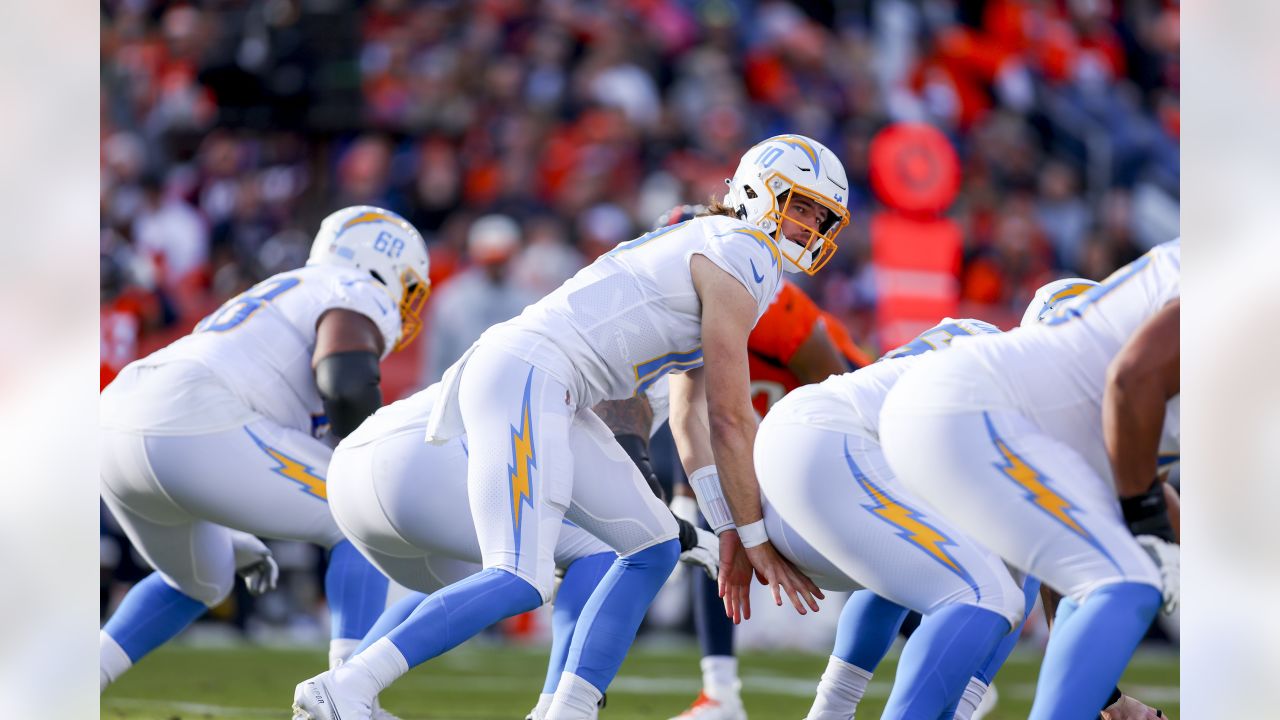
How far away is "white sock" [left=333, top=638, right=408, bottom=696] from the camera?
285 cm

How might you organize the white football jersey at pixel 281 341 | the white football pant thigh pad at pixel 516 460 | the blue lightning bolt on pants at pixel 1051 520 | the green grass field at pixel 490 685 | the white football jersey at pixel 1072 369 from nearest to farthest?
1. the blue lightning bolt on pants at pixel 1051 520
2. the white football jersey at pixel 1072 369
3. the white football pant thigh pad at pixel 516 460
4. the white football jersey at pixel 281 341
5. the green grass field at pixel 490 685

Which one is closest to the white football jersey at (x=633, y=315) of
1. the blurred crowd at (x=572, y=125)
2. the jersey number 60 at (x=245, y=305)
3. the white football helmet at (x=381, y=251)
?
the jersey number 60 at (x=245, y=305)

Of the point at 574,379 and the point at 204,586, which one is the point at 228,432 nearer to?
the point at 204,586

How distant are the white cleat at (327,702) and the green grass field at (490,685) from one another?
77.4 inches

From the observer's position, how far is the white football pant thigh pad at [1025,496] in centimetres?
251

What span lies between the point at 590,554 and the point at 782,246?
0.89 metres

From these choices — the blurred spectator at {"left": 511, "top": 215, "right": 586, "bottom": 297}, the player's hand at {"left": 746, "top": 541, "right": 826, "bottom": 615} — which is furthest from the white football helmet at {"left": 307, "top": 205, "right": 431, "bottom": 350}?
the blurred spectator at {"left": 511, "top": 215, "right": 586, "bottom": 297}

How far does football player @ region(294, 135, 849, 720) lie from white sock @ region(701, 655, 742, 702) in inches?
46.4

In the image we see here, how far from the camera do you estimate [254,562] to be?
4.64 meters

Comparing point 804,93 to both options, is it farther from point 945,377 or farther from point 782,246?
point 945,377

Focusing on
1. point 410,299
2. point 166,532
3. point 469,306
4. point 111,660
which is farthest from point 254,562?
point 469,306

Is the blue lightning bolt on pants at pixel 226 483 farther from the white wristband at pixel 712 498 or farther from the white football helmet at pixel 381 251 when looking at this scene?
the white wristband at pixel 712 498
